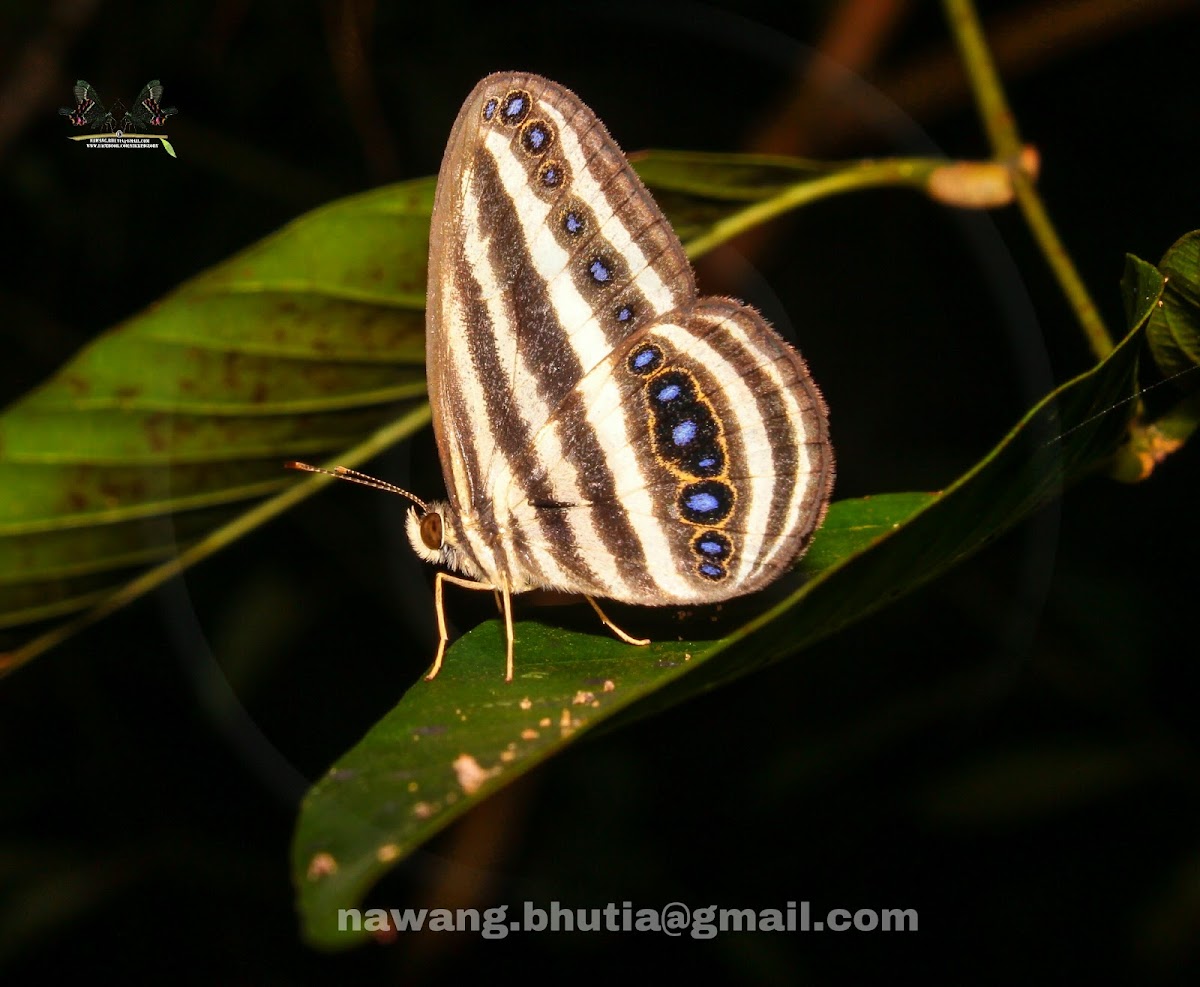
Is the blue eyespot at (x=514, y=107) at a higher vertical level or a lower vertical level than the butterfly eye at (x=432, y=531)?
higher

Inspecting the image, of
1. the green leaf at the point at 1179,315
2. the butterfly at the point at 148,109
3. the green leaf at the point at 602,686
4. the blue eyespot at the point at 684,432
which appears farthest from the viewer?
the butterfly at the point at 148,109

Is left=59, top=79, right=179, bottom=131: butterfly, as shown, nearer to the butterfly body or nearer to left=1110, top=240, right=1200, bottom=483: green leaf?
the butterfly body

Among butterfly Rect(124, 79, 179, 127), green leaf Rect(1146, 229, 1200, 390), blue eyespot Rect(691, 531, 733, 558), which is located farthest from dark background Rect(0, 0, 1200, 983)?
green leaf Rect(1146, 229, 1200, 390)

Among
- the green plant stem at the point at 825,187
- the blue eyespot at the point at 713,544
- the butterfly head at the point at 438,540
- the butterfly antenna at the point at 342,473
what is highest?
the green plant stem at the point at 825,187

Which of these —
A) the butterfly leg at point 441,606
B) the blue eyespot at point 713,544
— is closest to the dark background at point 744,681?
the butterfly leg at point 441,606

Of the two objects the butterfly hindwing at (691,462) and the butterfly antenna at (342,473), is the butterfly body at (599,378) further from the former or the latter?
the butterfly antenna at (342,473)

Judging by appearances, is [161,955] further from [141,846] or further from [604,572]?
[604,572]

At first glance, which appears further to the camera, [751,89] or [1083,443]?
[751,89]

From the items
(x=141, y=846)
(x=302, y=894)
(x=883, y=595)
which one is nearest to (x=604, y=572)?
(x=883, y=595)
